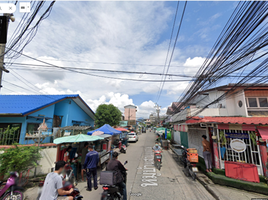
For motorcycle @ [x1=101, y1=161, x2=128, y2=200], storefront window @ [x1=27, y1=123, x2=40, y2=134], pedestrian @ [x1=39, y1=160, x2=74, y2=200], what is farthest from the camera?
storefront window @ [x1=27, y1=123, x2=40, y2=134]

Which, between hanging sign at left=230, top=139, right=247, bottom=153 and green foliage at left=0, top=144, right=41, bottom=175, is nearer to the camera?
green foliage at left=0, top=144, right=41, bottom=175

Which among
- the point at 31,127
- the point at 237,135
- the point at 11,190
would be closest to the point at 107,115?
the point at 31,127

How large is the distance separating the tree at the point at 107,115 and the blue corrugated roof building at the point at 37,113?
120 cm

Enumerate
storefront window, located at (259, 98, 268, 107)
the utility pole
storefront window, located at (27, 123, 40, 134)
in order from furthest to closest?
storefront window, located at (27, 123, 40, 134) < storefront window, located at (259, 98, 268, 107) < the utility pole

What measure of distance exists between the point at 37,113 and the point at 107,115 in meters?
11.2

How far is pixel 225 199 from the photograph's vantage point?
456 cm

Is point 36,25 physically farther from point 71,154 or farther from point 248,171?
point 248,171

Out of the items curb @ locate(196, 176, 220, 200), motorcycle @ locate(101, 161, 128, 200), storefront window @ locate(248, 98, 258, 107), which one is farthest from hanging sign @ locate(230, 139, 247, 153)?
storefront window @ locate(248, 98, 258, 107)

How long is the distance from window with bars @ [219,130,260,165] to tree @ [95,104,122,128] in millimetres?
17255

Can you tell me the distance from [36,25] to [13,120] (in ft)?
27.1

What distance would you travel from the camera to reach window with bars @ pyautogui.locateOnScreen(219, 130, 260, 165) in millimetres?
5891

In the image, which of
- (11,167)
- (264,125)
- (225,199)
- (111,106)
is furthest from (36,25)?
(111,106)

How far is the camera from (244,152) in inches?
236

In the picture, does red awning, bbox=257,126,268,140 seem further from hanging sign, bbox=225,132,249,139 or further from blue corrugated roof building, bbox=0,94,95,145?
blue corrugated roof building, bbox=0,94,95,145
